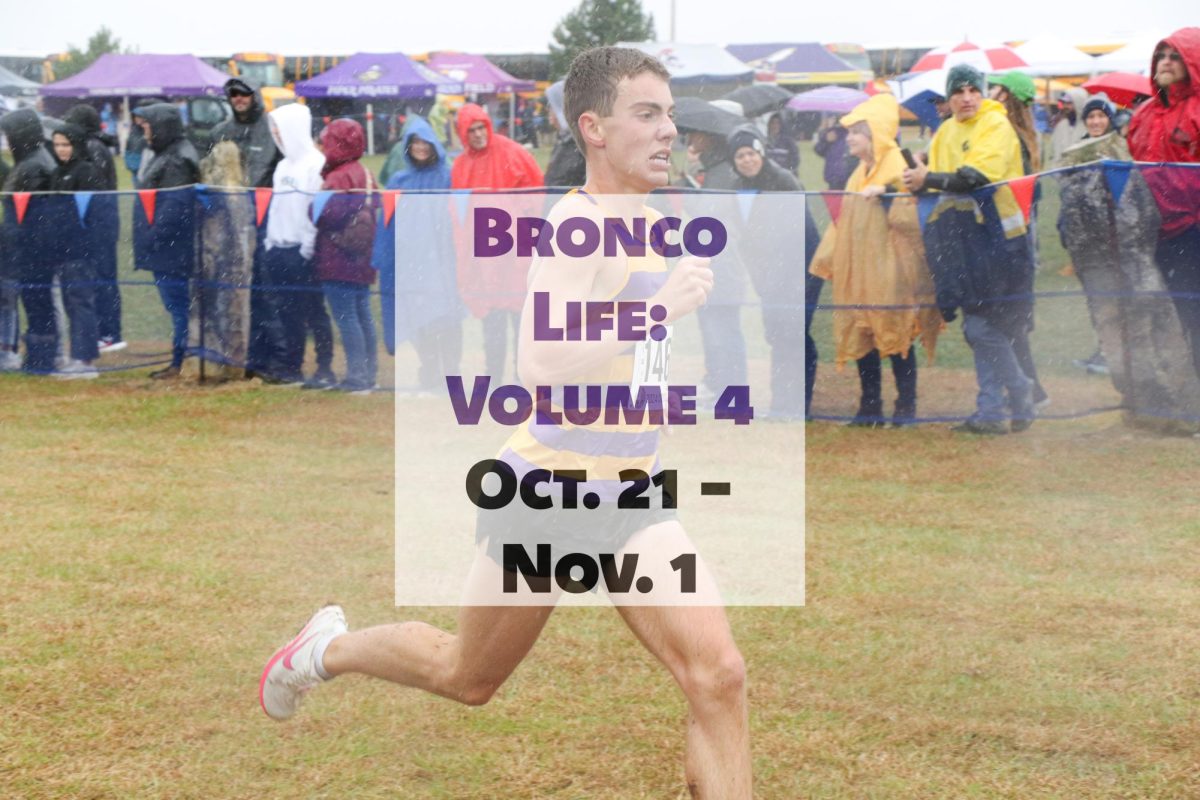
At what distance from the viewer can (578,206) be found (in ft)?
10.2

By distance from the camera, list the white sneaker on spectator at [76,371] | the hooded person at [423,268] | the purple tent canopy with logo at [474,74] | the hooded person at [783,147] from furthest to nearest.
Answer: the purple tent canopy with logo at [474,74], the hooded person at [783,147], the white sneaker on spectator at [76,371], the hooded person at [423,268]

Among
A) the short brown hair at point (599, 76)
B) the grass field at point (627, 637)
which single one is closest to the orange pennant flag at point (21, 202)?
the grass field at point (627, 637)

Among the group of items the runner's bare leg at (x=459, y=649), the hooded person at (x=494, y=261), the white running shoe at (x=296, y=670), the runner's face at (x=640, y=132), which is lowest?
the white running shoe at (x=296, y=670)

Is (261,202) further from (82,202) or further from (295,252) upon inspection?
(82,202)

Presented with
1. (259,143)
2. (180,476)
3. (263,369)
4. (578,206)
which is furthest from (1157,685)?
(259,143)

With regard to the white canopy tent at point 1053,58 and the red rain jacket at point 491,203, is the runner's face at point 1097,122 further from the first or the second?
the white canopy tent at point 1053,58

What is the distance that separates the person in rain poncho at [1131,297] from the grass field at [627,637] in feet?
0.85

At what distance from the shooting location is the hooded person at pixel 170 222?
32.6 ft

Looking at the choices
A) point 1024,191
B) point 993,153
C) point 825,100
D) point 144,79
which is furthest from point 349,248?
point 144,79

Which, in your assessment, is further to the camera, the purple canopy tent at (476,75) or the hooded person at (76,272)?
the purple canopy tent at (476,75)

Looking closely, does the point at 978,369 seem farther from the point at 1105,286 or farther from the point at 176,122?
the point at 176,122

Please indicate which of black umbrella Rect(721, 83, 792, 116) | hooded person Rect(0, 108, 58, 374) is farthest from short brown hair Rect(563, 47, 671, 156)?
black umbrella Rect(721, 83, 792, 116)

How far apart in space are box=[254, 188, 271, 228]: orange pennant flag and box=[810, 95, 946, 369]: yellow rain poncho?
3843 millimetres

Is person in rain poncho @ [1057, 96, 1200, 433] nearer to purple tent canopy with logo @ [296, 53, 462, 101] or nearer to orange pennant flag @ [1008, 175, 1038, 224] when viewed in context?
orange pennant flag @ [1008, 175, 1038, 224]
